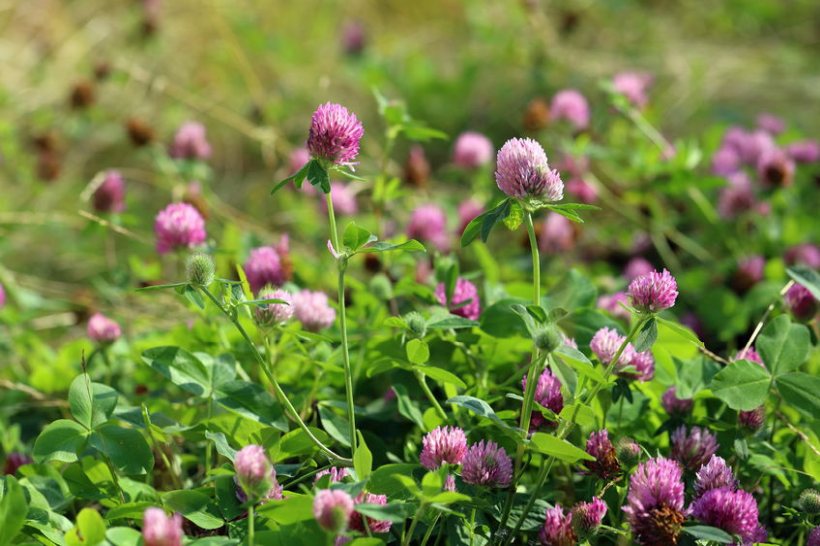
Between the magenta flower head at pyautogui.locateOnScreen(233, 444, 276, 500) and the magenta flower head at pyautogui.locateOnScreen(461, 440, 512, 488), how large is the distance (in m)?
0.26

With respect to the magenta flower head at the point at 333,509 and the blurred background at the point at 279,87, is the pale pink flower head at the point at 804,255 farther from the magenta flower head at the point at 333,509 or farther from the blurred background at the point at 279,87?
the magenta flower head at the point at 333,509

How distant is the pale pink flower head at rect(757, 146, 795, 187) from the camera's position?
7.18 feet

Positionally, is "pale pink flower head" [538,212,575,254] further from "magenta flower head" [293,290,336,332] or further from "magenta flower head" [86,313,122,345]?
"magenta flower head" [86,313,122,345]

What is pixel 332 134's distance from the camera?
3.67 feet

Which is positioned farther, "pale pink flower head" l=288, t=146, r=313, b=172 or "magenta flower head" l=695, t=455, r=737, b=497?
"pale pink flower head" l=288, t=146, r=313, b=172

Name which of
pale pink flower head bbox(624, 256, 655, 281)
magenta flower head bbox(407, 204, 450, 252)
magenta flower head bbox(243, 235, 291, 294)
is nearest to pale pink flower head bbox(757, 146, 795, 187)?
pale pink flower head bbox(624, 256, 655, 281)

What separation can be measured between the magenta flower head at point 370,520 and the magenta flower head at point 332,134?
0.39 m

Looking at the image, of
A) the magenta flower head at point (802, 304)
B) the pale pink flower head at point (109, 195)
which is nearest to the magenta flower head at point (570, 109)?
the magenta flower head at point (802, 304)

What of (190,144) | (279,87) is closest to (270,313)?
(190,144)

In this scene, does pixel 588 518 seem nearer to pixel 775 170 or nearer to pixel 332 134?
pixel 332 134

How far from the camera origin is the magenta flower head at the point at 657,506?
41.0 inches

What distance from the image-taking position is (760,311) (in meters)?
2.10

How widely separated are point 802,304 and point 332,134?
859 millimetres

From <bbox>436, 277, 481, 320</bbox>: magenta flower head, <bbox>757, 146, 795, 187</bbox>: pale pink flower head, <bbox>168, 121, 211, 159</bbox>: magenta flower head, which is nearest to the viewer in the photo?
<bbox>436, 277, 481, 320</bbox>: magenta flower head
